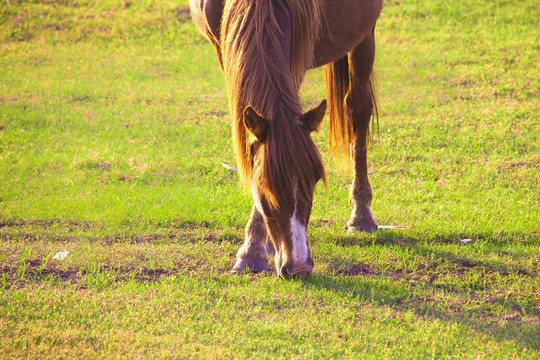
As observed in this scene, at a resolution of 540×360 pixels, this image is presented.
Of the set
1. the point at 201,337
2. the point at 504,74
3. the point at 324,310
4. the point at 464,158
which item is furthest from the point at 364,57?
the point at 504,74

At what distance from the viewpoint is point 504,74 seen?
31.7 ft

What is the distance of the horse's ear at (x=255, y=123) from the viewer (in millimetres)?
3385

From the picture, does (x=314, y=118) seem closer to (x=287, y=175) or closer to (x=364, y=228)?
(x=287, y=175)

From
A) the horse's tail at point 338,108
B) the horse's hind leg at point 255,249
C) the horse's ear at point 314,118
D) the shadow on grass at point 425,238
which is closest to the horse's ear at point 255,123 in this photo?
the horse's ear at point 314,118

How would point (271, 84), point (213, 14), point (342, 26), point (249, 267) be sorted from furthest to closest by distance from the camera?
point (342, 26) < point (213, 14) < point (249, 267) < point (271, 84)

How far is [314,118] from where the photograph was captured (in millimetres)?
3516

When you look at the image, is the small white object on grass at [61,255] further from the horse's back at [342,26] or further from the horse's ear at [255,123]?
the horse's back at [342,26]

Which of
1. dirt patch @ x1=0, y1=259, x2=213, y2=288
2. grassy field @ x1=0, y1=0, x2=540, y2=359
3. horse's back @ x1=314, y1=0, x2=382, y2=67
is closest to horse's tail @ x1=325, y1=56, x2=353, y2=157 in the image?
grassy field @ x1=0, y1=0, x2=540, y2=359

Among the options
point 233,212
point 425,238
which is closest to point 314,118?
point 425,238

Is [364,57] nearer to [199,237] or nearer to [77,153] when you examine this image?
[199,237]

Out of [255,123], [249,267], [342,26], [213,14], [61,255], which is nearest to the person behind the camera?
[255,123]

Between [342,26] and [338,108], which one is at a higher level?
[342,26]

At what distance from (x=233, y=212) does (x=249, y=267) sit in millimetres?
1478

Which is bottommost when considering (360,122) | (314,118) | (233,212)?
(233,212)
